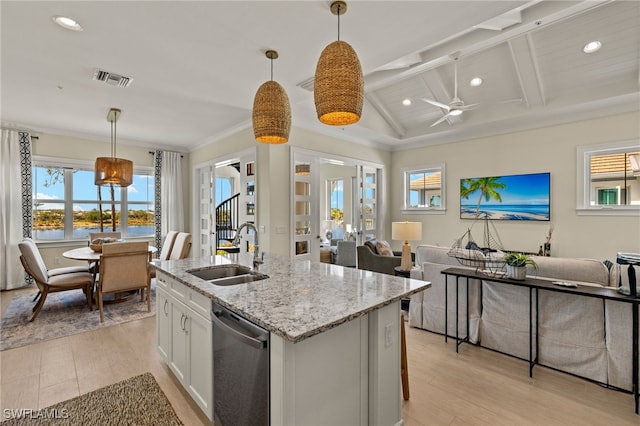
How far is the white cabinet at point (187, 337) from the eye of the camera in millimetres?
1786

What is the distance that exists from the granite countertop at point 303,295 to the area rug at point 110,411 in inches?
34.8

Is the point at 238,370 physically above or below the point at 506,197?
below

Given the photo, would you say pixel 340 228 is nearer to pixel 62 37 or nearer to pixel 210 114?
pixel 210 114

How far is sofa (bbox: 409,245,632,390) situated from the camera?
86.0 inches

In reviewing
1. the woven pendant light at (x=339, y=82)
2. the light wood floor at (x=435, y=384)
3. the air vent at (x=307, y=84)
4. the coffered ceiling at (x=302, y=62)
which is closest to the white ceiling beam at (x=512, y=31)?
the coffered ceiling at (x=302, y=62)

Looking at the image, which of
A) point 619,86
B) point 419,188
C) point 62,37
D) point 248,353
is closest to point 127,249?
point 62,37

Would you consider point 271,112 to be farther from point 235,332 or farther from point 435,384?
point 435,384

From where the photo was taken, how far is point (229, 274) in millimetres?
2502

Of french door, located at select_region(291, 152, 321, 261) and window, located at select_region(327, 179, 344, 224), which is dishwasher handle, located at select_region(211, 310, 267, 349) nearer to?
french door, located at select_region(291, 152, 321, 261)

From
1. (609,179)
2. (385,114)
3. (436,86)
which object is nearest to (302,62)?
(436,86)

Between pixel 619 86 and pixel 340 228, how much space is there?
622 cm

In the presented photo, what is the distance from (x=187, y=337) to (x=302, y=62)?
8.61 feet

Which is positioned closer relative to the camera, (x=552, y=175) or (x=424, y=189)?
(x=552, y=175)

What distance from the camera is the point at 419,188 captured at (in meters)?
6.52
